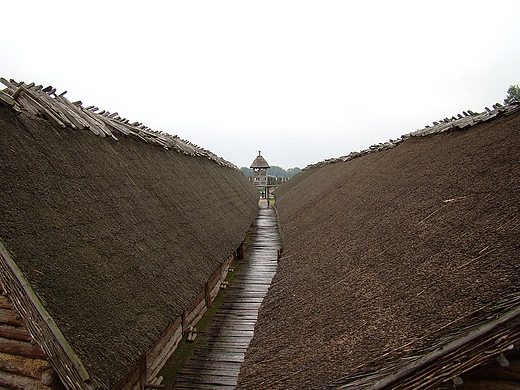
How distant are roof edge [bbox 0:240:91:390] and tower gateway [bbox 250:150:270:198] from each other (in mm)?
39296

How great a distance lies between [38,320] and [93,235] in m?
1.62

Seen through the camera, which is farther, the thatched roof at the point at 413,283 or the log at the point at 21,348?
the log at the point at 21,348

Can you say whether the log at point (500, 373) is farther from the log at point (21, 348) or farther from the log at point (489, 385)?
the log at point (21, 348)

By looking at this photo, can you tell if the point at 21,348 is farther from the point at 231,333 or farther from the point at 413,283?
the point at 231,333

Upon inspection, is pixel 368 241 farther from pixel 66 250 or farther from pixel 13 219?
pixel 13 219

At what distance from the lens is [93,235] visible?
4656mm

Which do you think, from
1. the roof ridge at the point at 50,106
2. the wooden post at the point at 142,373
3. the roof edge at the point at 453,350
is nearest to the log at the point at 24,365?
the wooden post at the point at 142,373

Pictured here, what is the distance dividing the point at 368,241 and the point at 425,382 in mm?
3478

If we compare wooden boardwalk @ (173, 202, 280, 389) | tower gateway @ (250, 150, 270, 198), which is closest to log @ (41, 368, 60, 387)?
wooden boardwalk @ (173, 202, 280, 389)

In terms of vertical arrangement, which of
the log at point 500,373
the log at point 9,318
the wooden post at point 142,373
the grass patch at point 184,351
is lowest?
the grass patch at point 184,351

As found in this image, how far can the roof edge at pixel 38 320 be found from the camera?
119 inches

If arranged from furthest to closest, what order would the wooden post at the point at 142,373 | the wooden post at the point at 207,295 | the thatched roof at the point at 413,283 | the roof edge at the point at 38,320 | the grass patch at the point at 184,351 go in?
the wooden post at the point at 207,295 → the grass patch at the point at 184,351 → the wooden post at the point at 142,373 → the roof edge at the point at 38,320 → the thatched roof at the point at 413,283

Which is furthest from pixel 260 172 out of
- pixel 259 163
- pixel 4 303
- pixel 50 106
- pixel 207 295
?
pixel 4 303

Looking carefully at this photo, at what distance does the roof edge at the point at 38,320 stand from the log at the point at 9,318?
24 centimetres
